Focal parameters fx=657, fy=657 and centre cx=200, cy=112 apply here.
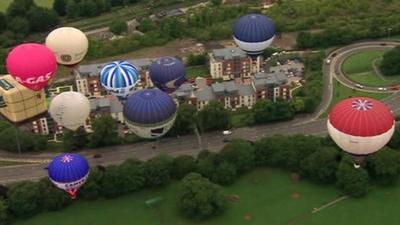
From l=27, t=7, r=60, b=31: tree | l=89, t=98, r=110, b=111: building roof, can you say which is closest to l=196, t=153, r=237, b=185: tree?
l=89, t=98, r=110, b=111: building roof

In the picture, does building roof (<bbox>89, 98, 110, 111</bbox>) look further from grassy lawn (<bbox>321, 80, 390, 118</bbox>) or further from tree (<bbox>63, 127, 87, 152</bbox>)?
grassy lawn (<bbox>321, 80, 390, 118</bbox>)

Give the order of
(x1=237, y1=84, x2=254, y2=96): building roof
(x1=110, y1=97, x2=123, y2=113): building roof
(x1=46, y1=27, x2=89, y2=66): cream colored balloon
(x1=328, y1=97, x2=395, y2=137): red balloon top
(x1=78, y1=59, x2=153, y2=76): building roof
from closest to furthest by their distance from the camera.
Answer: (x1=328, y1=97, x2=395, y2=137): red balloon top < (x1=46, y1=27, x2=89, y2=66): cream colored balloon < (x1=110, y1=97, x2=123, y2=113): building roof < (x1=237, y1=84, x2=254, y2=96): building roof < (x1=78, y1=59, x2=153, y2=76): building roof

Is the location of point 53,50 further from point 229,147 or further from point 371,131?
point 371,131

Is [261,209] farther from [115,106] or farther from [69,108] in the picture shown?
[115,106]

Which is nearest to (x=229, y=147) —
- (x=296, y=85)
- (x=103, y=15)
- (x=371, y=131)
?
(x=371, y=131)

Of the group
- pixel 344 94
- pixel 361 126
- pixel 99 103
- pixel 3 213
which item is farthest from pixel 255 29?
pixel 3 213

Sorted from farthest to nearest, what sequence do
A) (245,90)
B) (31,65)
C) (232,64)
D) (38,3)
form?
(38,3) → (232,64) → (245,90) → (31,65)

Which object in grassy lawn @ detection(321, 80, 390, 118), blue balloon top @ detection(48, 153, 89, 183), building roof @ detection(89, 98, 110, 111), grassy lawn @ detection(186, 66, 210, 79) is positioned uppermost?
blue balloon top @ detection(48, 153, 89, 183)
